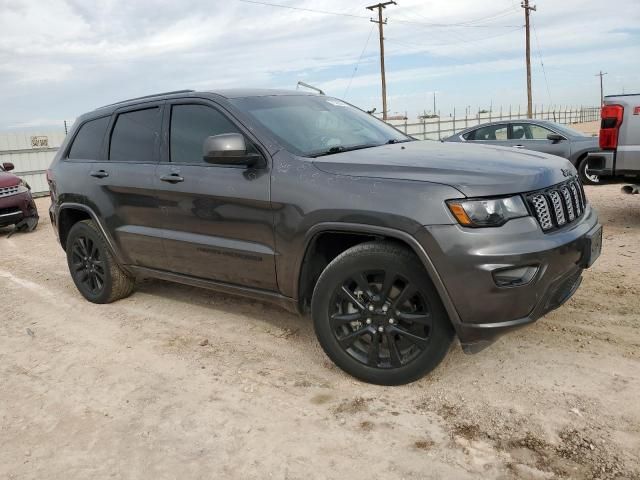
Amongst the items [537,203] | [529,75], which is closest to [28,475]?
[537,203]

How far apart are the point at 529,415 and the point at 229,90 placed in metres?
3.02

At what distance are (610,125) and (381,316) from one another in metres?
4.86

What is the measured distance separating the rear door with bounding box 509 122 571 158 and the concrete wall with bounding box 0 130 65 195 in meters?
14.5

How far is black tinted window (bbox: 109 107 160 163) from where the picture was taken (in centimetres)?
450

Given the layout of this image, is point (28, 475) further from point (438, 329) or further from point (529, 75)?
point (529, 75)

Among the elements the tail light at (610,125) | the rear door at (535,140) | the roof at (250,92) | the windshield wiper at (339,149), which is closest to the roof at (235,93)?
the roof at (250,92)

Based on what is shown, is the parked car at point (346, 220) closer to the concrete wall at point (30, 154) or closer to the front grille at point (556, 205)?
the front grille at point (556, 205)

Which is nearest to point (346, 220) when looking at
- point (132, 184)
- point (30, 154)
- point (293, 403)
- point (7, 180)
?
point (293, 403)

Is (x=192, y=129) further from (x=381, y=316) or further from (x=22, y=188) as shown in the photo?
(x=22, y=188)

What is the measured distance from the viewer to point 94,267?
5211 millimetres

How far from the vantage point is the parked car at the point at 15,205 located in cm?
1003

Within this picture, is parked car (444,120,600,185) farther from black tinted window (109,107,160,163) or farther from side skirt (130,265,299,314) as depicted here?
side skirt (130,265,299,314)

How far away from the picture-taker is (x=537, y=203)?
3.04m

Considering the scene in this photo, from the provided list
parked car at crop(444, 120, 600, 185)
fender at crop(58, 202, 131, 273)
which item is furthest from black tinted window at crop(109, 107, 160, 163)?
parked car at crop(444, 120, 600, 185)
